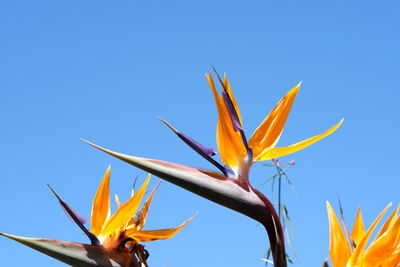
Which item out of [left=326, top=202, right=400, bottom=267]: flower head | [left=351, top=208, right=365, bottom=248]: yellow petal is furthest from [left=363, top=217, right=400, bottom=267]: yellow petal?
[left=351, top=208, right=365, bottom=248]: yellow petal

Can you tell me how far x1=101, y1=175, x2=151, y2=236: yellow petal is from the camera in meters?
1.16

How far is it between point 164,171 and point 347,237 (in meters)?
0.30

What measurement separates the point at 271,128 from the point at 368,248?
0.26 metres

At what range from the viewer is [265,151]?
110 cm

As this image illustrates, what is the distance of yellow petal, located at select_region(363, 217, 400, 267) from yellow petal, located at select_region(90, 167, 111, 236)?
485 millimetres

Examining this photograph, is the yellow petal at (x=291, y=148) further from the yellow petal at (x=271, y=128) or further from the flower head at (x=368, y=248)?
the flower head at (x=368, y=248)

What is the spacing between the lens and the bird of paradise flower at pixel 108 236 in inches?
40.7

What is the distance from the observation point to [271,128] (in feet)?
3.65

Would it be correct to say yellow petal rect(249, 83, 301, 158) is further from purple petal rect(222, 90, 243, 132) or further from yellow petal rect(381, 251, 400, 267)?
yellow petal rect(381, 251, 400, 267)

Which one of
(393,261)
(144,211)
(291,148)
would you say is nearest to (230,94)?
(291,148)

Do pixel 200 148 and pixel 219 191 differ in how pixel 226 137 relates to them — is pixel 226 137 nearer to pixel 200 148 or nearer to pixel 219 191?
pixel 200 148

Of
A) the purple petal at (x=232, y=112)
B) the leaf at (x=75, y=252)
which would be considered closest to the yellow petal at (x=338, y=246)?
the purple petal at (x=232, y=112)

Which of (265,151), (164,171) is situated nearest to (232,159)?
(265,151)

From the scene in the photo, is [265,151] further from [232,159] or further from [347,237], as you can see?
[347,237]
